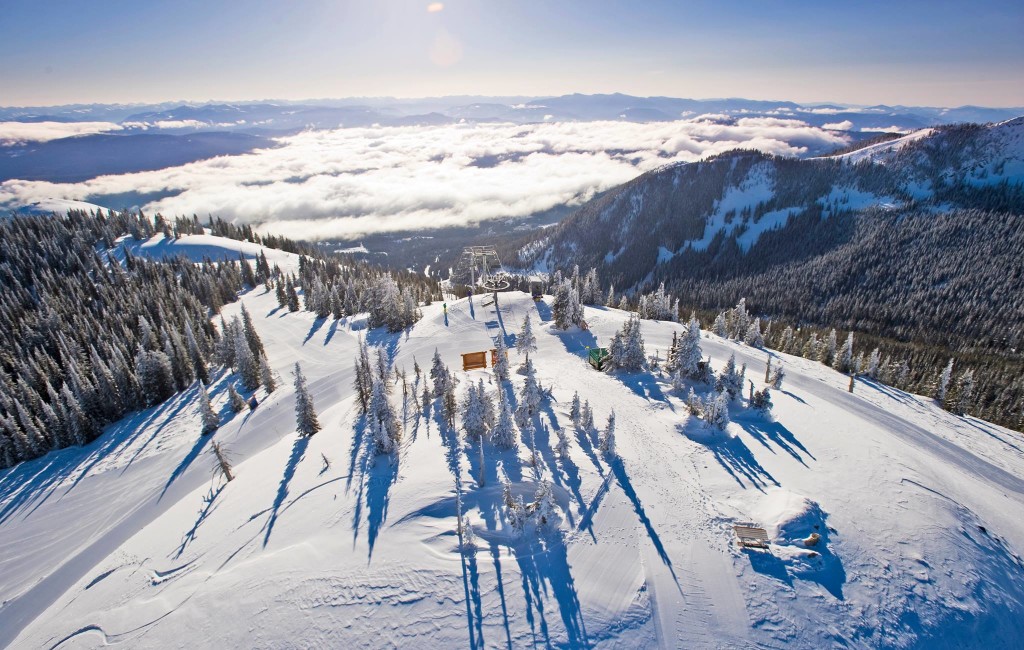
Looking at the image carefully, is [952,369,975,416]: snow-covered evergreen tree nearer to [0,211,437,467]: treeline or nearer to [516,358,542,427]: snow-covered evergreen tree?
[516,358,542,427]: snow-covered evergreen tree

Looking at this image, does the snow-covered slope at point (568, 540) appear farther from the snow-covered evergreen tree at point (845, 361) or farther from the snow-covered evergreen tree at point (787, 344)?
the snow-covered evergreen tree at point (787, 344)

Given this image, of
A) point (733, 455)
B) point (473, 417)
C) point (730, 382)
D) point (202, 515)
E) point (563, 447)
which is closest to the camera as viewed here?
point (563, 447)

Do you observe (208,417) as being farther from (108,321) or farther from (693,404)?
(108,321)

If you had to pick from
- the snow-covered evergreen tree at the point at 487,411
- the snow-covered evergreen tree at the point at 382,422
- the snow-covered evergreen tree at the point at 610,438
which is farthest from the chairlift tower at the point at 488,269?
the snow-covered evergreen tree at the point at 610,438

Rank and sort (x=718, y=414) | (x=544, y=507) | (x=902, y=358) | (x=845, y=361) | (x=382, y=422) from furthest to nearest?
1. (x=902, y=358)
2. (x=845, y=361)
3. (x=718, y=414)
4. (x=382, y=422)
5. (x=544, y=507)

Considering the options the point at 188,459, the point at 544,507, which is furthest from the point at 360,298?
the point at 544,507

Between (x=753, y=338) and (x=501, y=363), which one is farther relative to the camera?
(x=753, y=338)
